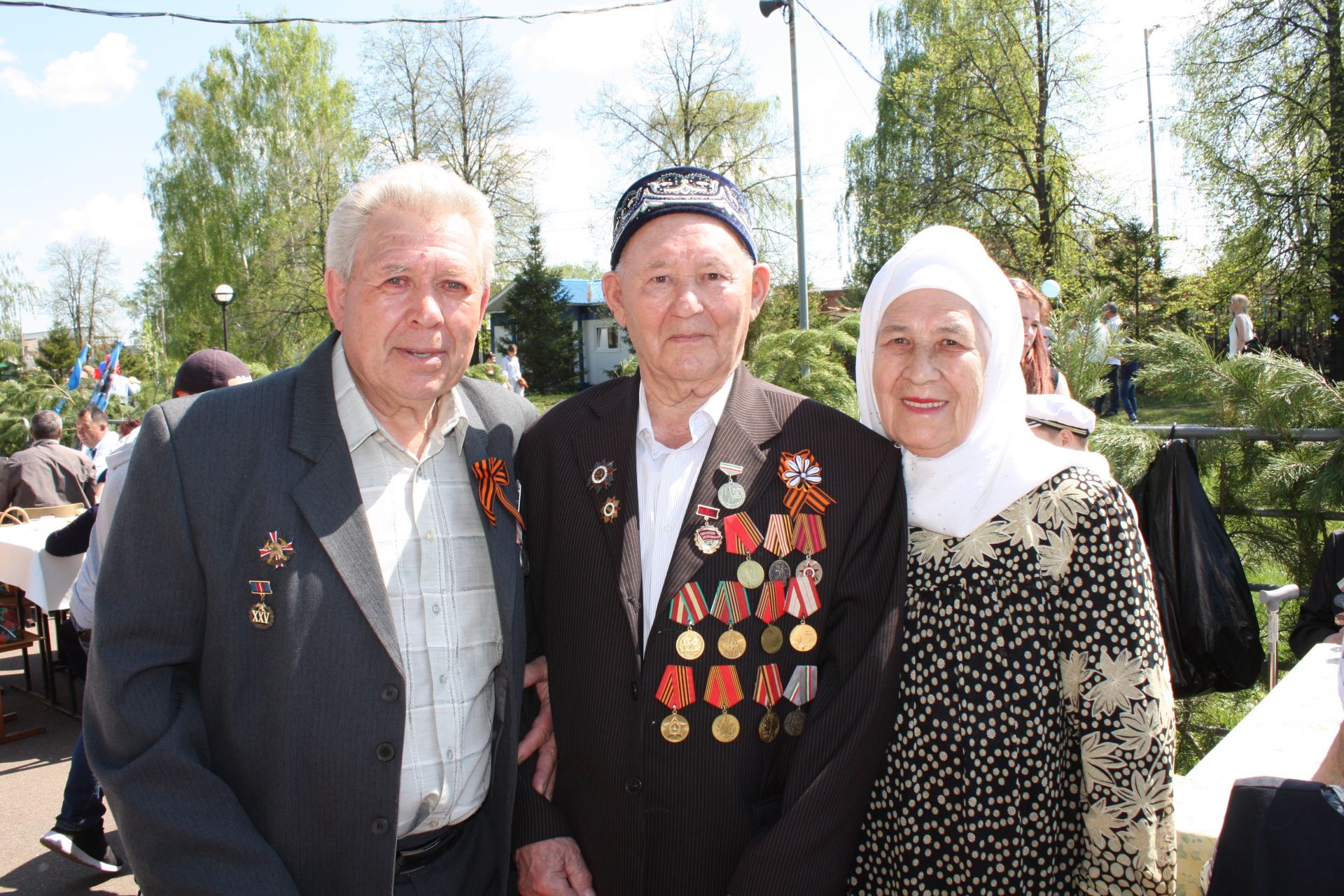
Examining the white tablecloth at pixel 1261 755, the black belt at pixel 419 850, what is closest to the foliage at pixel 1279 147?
the white tablecloth at pixel 1261 755

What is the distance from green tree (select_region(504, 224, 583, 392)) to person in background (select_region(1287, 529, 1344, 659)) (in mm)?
29526

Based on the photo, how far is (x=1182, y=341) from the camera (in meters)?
4.61

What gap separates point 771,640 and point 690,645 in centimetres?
18

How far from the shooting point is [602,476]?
2.08m

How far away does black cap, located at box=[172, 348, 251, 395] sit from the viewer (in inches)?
160

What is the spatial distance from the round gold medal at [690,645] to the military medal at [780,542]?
211mm

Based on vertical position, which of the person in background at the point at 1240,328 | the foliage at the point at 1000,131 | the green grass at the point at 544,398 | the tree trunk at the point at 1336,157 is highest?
the foliage at the point at 1000,131

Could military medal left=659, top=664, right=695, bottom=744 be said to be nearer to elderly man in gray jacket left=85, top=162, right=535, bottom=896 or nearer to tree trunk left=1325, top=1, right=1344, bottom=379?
elderly man in gray jacket left=85, top=162, right=535, bottom=896

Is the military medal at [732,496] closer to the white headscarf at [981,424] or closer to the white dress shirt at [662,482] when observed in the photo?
the white dress shirt at [662,482]

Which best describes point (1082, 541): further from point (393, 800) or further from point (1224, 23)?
point (1224, 23)

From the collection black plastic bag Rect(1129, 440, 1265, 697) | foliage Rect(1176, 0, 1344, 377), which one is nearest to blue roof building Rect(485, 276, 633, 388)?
foliage Rect(1176, 0, 1344, 377)

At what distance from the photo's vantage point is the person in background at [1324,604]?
10.8 ft

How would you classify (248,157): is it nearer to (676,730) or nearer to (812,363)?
(812,363)

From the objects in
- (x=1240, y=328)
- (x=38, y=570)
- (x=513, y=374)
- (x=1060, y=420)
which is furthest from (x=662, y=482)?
(x=513, y=374)
